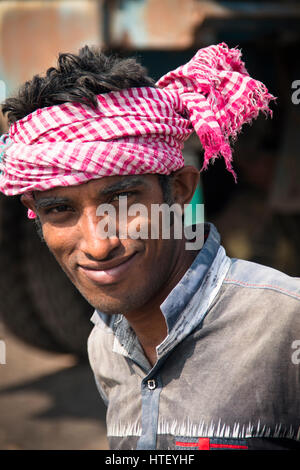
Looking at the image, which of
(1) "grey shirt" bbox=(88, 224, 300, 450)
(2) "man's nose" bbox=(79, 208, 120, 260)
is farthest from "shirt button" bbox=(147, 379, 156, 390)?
(2) "man's nose" bbox=(79, 208, 120, 260)

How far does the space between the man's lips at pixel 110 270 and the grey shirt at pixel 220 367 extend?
0.15m

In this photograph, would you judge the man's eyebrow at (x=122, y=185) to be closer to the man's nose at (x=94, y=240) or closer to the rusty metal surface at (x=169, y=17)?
the man's nose at (x=94, y=240)

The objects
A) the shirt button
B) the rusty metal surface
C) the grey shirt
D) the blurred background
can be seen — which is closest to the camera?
the grey shirt

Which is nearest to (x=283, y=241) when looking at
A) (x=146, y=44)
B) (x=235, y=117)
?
(x=146, y=44)

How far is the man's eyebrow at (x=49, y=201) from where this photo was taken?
6.04ft

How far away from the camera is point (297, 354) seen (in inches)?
68.9

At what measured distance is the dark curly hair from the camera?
5.93 feet

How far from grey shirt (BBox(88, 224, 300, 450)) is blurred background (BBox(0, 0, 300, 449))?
6.96 feet

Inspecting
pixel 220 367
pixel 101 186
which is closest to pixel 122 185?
pixel 101 186

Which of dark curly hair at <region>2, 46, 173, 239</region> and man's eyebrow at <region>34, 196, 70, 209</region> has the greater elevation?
dark curly hair at <region>2, 46, 173, 239</region>

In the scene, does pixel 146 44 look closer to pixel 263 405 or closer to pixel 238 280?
pixel 238 280

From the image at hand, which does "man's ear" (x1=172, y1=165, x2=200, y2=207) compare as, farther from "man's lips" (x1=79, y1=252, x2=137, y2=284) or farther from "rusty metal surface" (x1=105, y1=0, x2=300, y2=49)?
"rusty metal surface" (x1=105, y1=0, x2=300, y2=49)

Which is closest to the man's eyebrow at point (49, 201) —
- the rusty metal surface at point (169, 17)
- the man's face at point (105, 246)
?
the man's face at point (105, 246)

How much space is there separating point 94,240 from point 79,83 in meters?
0.41
